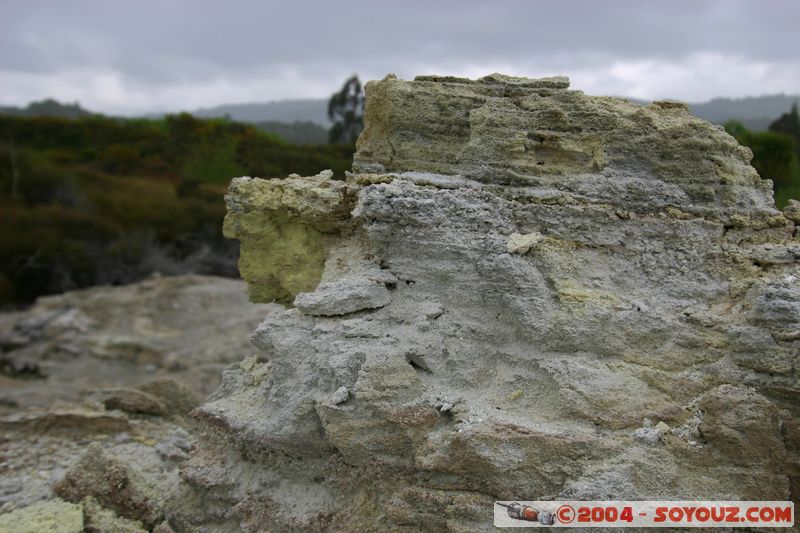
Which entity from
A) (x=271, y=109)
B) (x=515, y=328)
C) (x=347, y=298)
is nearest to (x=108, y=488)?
(x=347, y=298)

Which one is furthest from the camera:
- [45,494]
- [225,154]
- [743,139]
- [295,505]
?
[225,154]

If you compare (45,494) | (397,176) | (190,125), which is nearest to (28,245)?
(190,125)

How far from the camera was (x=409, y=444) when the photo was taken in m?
4.34

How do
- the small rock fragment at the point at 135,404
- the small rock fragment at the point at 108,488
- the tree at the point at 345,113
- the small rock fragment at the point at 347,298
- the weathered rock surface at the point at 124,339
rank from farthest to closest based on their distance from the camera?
the tree at the point at 345,113, the weathered rock surface at the point at 124,339, the small rock fragment at the point at 135,404, the small rock fragment at the point at 108,488, the small rock fragment at the point at 347,298

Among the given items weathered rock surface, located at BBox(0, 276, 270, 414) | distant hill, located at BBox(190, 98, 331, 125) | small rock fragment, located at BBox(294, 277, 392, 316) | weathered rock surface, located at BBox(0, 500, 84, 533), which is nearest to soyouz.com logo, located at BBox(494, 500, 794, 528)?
small rock fragment, located at BBox(294, 277, 392, 316)

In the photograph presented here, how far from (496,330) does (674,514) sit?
166cm

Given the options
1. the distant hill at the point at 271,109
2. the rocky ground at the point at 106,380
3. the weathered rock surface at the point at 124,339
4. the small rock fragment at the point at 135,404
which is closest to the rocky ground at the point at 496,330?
the rocky ground at the point at 106,380

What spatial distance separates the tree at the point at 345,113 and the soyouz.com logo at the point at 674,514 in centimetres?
3816

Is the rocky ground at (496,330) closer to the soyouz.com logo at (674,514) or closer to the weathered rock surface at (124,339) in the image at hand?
the soyouz.com logo at (674,514)

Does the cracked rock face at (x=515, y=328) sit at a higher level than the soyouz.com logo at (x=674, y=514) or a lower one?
higher

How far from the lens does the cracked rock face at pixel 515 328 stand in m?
3.96

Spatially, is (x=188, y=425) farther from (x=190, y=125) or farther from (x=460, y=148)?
(x=190, y=125)

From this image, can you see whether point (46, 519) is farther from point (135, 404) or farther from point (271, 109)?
point (271, 109)

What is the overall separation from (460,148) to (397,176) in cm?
59
